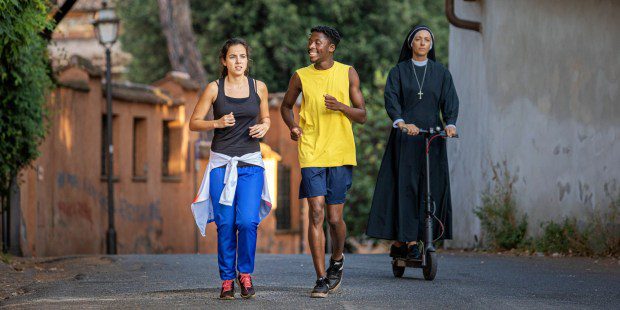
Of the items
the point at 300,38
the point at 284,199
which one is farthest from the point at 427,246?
the point at 300,38

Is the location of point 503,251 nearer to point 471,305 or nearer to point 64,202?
point 471,305

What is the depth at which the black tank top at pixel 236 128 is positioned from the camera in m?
9.30

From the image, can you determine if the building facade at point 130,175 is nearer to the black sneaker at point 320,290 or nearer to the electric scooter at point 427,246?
the electric scooter at point 427,246

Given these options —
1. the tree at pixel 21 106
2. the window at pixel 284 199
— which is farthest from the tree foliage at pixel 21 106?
the window at pixel 284 199

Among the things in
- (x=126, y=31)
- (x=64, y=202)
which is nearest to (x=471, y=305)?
(x=64, y=202)

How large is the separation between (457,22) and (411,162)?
741 centimetres

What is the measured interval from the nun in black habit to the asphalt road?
0.41 metres

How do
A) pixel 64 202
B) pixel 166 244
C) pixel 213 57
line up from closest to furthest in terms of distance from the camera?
pixel 64 202 → pixel 166 244 → pixel 213 57

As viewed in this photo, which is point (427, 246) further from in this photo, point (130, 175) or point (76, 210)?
point (130, 175)

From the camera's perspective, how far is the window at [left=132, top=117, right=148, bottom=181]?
28547 mm

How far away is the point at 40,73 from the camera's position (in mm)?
16219

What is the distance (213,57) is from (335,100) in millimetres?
26947

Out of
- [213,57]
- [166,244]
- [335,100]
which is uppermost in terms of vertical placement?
[213,57]

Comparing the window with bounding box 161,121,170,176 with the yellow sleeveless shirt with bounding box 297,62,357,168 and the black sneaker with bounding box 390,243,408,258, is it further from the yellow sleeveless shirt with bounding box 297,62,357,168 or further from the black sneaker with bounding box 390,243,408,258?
the yellow sleeveless shirt with bounding box 297,62,357,168
